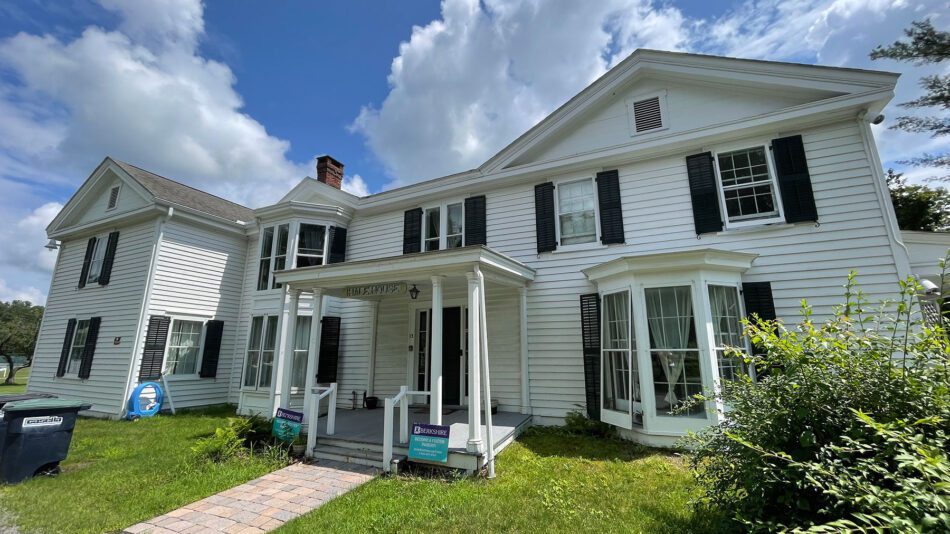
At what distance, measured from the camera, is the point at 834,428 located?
8.05ft

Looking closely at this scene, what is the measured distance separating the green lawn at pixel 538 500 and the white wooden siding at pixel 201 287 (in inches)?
333

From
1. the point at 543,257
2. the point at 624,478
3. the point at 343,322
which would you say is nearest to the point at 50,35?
the point at 343,322

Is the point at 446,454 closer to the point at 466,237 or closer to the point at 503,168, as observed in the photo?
the point at 466,237

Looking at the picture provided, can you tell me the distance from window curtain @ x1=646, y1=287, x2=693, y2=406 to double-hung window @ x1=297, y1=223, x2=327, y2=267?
7.77 m

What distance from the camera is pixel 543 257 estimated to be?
8.03 meters

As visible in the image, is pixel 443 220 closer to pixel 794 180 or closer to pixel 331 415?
pixel 331 415

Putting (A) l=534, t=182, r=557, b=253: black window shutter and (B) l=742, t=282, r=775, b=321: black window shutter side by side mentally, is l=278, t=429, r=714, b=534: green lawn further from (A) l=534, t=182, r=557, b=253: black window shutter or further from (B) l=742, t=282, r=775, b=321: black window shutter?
(A) l=534, t=182, r=557, b=253: black window shutter

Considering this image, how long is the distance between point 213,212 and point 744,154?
44.6ft

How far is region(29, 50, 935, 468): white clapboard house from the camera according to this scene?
5961mm

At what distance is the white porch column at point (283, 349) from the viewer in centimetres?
716

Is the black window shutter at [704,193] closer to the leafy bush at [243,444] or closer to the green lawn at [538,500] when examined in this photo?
the green lawn at [538,500]

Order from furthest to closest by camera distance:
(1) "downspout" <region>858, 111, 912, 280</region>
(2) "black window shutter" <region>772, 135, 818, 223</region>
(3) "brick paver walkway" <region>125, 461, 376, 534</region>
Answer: (2) "black window shutter" <region>772, 135, 818, 223</region> < (1) "downspout" <region>858, 111, 912, 280</region> < (3) "brick paver walkway" <region>125, 461, 376, 534</region>

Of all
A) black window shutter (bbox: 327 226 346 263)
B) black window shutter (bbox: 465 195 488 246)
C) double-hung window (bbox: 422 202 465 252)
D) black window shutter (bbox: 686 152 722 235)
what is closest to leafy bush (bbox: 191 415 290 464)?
black window shutter (bbox: 327 226 346 263)

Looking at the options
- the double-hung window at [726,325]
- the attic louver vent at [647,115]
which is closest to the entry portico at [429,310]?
the double-hung window at [726,325]
